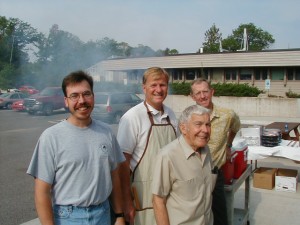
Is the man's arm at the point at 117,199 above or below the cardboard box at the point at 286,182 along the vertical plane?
above

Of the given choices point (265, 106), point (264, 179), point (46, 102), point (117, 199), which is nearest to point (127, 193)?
point (117, 199)

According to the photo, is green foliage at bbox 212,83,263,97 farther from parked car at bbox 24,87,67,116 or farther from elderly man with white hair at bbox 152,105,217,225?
elderly man with white hair at bbox 152,105,217,225

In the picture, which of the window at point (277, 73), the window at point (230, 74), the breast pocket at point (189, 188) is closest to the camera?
the breast pocket at point (189, 188)

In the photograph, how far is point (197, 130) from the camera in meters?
2.07

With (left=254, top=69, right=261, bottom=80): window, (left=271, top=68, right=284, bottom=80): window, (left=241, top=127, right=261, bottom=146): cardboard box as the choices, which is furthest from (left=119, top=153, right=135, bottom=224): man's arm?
(left=254, top=69, right=261, bottom=80): window

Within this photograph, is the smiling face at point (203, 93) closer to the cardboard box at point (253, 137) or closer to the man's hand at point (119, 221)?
the man's hand at point (119, 221)

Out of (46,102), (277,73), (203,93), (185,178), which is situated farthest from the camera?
(277,73)

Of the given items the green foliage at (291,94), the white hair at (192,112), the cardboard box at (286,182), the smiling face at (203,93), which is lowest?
the cardboard box at (286,182)

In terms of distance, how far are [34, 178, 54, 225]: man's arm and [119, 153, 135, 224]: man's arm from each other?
1.83ft

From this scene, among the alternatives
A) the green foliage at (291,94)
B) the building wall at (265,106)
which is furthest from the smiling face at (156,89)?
the green foliage at (291,94)

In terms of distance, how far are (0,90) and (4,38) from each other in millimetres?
15392

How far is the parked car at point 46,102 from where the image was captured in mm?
18359

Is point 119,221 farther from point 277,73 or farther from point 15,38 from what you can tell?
point 277,73

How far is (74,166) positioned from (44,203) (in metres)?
0.26
